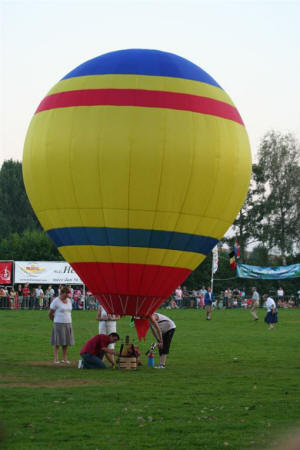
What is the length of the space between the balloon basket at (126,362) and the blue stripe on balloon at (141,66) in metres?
5.86

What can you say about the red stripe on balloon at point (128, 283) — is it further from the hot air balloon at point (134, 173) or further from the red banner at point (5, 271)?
the red banner at point (5, 271)

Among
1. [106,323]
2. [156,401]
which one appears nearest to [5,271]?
[106,323]

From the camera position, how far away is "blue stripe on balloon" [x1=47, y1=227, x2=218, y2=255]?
14844mm

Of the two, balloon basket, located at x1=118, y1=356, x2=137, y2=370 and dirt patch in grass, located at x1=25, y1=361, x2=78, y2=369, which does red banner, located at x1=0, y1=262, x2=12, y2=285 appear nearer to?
dirt patch in grass, located at x1=25, y1=361, x2=78, y2=369

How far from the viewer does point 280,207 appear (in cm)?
6431

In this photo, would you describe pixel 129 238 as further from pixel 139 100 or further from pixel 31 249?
pixel 31 249

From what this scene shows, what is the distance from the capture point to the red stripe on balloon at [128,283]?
49.8 feet

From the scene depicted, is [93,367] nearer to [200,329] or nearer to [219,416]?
[219,416]

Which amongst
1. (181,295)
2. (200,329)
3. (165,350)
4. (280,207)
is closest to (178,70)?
(165,350)

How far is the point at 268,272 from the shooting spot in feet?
181

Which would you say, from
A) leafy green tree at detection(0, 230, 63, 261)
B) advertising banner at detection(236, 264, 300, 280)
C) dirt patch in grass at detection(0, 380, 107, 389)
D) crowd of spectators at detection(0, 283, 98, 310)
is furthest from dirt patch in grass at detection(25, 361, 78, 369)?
leafy green tree at detection(0, 230, 63, 261)

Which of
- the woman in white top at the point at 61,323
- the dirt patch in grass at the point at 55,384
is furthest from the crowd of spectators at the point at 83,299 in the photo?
the dirt patch in grass at the point at 55,384

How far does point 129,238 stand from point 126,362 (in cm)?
249

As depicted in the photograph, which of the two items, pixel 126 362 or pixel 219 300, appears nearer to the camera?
pixel 126 362
